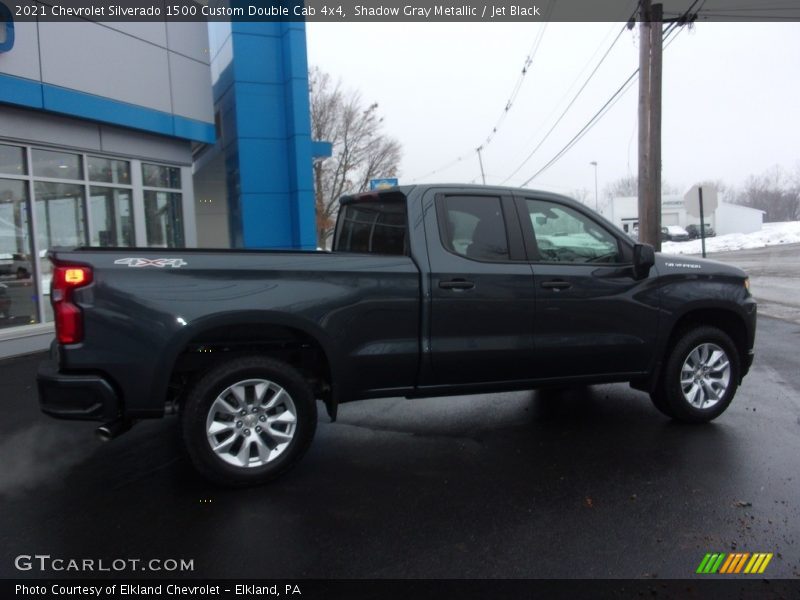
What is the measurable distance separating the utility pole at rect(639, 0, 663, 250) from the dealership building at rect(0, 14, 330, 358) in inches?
302

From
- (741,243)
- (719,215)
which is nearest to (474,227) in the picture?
(741,243)

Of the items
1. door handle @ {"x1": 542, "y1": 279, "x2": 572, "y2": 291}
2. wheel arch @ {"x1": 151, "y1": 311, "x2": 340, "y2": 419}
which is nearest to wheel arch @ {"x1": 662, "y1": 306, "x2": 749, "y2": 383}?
door handle @ {"x1": 542, "y1": 279, "x2": 572, "y2": 291}

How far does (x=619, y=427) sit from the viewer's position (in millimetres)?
5004

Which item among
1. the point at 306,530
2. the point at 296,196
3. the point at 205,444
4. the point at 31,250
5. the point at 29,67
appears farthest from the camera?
the point at 296,196

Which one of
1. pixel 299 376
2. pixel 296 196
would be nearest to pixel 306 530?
pixel 299 376

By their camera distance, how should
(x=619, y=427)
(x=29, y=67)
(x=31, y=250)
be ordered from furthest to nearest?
A: (x=31, y=250), (x=29, y=67), (x=619, y=427)

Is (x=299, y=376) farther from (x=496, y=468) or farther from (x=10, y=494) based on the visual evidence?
(x=10, y=494)

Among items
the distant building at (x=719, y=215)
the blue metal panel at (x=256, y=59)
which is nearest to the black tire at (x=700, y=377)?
the blue metal panel at (x=256, y=59)

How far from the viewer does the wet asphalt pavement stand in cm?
304

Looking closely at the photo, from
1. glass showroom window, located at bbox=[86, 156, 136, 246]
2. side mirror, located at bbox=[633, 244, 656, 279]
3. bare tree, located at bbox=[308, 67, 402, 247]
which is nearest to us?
side mirror, located at bbox=[633, 244, 656, 279]

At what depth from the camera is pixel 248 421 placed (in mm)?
3805

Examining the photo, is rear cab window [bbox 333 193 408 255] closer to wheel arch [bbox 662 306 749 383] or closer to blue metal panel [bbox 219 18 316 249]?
wheel arch [bbox 662 306 749 383]

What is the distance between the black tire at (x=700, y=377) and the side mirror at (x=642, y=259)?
0.73 meters

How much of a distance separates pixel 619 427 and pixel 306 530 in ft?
9.52
